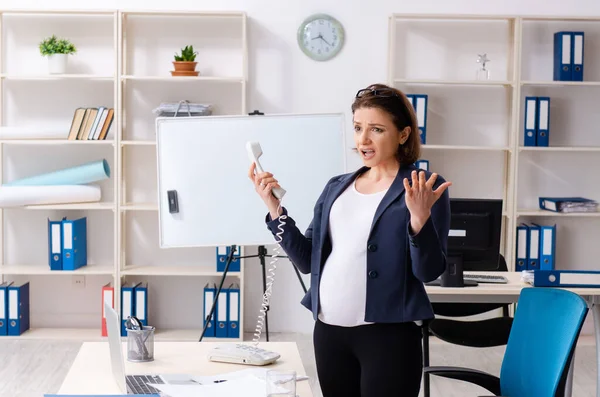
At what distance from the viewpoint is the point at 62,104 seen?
536cm

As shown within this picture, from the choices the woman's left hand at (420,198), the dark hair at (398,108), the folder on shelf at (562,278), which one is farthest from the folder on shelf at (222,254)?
the woman's left hand at (420,198)

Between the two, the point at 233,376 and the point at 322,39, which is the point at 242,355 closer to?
the point at 233,376

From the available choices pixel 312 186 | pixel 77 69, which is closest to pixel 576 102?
pixel 312 186

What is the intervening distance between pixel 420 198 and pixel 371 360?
462 mm

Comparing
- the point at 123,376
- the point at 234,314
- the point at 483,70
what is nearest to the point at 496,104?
the point at 483,70

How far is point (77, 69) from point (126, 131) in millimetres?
530

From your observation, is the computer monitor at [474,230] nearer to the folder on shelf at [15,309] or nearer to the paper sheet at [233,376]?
the paper sheet at [233,376]

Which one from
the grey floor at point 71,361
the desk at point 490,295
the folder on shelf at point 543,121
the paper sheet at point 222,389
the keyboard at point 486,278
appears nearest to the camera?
the paper sheet at point 222,389

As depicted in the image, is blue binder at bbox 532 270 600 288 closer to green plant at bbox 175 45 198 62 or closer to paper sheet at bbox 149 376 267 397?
paper sheet at bbox 149 376 267 397

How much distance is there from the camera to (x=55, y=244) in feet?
17.0

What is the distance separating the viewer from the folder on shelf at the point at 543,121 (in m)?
5.17

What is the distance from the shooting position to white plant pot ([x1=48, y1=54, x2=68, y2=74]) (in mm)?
5117

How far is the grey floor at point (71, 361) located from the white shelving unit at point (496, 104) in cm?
82

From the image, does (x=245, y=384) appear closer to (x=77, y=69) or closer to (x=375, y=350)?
(x=375, y=350)
